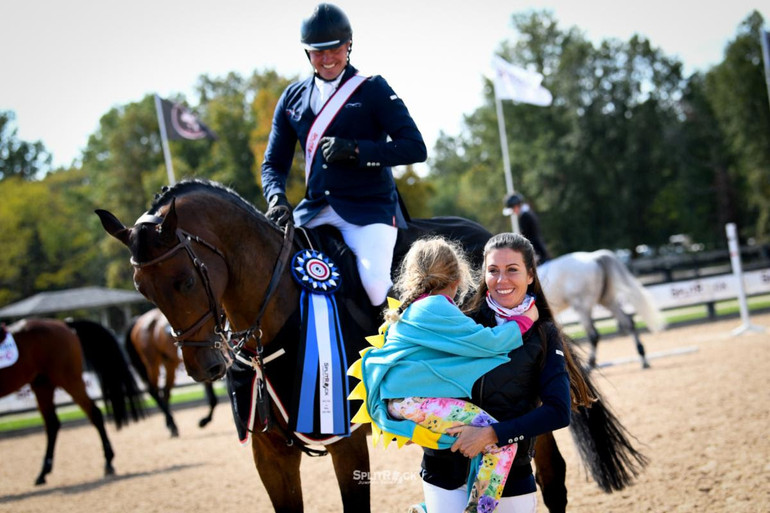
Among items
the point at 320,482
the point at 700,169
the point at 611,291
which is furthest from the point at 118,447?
the point at 700,169

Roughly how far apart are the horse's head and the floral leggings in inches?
39.0

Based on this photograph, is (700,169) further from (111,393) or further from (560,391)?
(560,391)

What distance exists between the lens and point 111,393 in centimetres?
976

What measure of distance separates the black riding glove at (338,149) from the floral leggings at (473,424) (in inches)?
59.7

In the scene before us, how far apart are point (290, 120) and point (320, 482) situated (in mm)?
4064

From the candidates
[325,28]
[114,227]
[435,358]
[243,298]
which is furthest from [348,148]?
[435,358]

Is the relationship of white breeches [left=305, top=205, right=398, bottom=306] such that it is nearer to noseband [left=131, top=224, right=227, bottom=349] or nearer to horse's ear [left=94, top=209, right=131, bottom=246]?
noseband [left=131, top=224, right=227, bottom=349]

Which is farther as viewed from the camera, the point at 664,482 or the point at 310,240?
the point at 664,482

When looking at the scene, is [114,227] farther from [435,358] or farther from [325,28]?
[435,358]

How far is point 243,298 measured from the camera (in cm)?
346

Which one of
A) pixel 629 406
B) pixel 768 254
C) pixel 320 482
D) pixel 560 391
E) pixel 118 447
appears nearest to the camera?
pixel 560 391

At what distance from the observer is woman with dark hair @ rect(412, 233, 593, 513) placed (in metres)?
2.54

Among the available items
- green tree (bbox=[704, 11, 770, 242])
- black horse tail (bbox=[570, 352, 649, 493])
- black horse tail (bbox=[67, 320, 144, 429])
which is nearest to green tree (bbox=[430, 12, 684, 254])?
green tree (bbox=[704, 11, 770, 242])

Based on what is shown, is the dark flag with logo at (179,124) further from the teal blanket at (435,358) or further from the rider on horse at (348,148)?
the teal blanket at (435,358)
